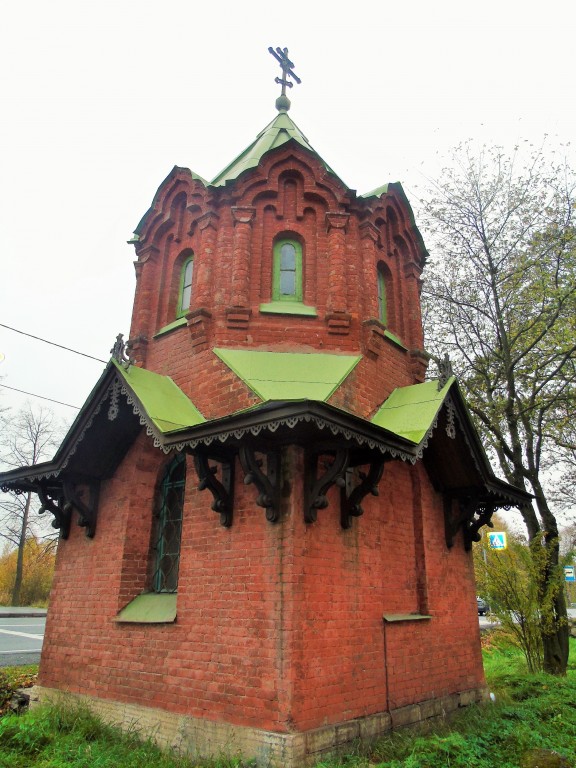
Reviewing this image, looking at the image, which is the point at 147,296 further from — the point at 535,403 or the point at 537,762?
the point at 535,403

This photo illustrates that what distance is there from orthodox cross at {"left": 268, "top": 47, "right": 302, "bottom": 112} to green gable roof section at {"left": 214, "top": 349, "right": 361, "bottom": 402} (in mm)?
6000

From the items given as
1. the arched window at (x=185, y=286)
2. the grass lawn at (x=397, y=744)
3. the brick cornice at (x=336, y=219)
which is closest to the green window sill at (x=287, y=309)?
the brick cornice at (x=336, y=219)

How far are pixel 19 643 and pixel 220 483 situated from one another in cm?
1176

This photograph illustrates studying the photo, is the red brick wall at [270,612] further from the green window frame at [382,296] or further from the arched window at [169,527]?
the green window frame at [382,296]

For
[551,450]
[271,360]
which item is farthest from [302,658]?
[551,450]

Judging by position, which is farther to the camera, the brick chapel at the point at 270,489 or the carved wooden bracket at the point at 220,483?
the carved wooden bracket at the point at 220,483

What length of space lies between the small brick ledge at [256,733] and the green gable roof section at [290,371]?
339 cm

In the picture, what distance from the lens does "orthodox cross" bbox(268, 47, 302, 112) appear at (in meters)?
10.9

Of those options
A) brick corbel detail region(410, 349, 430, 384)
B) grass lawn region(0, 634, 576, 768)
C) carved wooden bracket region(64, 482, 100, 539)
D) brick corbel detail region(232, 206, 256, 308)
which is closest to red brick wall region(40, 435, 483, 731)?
carved wooden bracket region(64, 482, 100, 539)

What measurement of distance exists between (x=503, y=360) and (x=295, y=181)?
22.2 feet

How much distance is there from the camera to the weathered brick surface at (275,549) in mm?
5555

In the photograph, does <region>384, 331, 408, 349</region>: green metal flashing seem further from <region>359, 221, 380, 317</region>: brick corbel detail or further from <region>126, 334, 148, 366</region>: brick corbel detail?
<region>126, 334, 148, 366</region>: brick corbel detail

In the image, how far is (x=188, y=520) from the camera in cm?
670

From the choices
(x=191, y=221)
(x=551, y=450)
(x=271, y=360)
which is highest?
(x=191, y=221)
